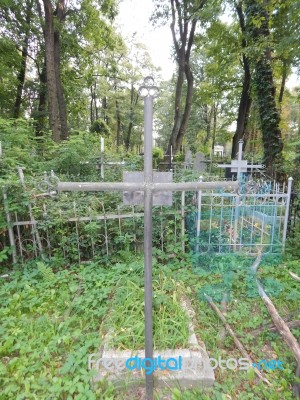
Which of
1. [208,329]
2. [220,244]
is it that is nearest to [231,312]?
[208,329]

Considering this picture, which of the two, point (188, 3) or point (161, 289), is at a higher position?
point (188, 3)

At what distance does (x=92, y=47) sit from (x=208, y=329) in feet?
50.9

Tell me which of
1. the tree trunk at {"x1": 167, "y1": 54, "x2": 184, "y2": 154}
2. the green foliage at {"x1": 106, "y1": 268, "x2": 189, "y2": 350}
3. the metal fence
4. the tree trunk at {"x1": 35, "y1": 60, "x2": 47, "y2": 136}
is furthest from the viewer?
the tree trunk at {"x1": 35, "y1": 60, "x2": 47, "y2": 136}

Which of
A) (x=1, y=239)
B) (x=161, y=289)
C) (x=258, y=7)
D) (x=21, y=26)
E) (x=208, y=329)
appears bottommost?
(x=208, y=329)

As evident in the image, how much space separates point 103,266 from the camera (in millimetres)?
3635

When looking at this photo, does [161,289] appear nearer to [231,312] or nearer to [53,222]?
[231,312]

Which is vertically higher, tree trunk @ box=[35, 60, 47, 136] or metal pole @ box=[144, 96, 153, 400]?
tree trunk @ box=[35, 60, 47, 136]

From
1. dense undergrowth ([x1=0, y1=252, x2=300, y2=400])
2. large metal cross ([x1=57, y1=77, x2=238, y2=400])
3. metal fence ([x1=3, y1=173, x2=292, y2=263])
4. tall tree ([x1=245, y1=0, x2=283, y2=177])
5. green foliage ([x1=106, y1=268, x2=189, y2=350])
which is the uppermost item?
tall tree ([x1=245, y1=0, x2=283, y2=177])

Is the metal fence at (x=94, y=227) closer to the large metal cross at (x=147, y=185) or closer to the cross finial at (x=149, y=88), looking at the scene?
the large metal cross at (x=147, y=185)

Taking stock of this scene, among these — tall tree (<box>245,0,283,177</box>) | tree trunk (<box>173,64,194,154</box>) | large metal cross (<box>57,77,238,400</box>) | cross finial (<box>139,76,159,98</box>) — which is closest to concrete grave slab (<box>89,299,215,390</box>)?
large metal cross (<box>57,77,238,400</box>)

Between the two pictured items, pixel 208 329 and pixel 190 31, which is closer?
pixel 208 329

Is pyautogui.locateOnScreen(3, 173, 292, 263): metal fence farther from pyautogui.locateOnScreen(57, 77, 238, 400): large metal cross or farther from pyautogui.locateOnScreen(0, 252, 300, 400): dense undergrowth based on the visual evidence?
pyautogui.locateOnScreen(57, 77, 238, 400): large metal cross

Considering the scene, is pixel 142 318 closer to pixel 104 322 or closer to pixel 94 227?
pixel 104 322

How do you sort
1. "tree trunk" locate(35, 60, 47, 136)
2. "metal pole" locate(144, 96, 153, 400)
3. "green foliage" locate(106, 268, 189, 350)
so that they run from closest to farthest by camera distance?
"metal pole" locate(144, 96, 153, 400)
"green foliage" locate(106, 268, 189, 350)
"tree trunk" locate(35, 60, 47, 136)
